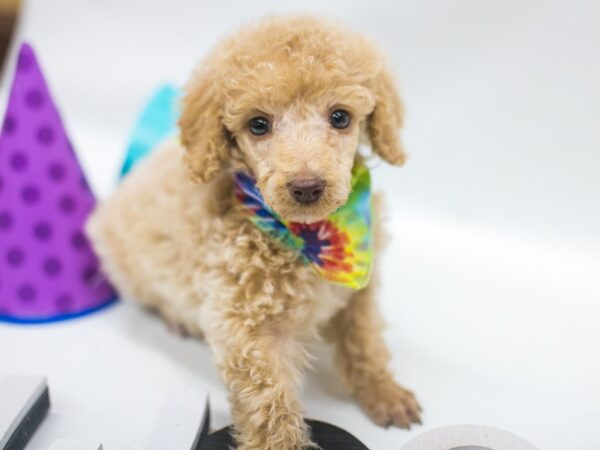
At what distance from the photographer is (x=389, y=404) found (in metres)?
2.09

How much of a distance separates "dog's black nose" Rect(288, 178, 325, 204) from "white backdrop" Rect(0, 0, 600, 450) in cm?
72

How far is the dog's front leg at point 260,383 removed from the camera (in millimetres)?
1822

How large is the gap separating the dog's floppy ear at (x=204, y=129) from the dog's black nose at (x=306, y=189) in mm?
318

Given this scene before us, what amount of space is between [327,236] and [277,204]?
26cm

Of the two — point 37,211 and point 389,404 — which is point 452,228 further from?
point 37,211

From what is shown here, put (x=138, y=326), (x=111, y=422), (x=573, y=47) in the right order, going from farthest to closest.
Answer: (x=573, y=47) → (x=138, y=326) → (x=111, y=422)

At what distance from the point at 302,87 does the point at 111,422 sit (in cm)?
108

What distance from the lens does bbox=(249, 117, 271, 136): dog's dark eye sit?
1.85 m

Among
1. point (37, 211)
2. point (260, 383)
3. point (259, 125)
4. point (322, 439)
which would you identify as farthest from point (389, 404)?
point (37, 211)

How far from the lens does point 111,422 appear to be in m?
2.07

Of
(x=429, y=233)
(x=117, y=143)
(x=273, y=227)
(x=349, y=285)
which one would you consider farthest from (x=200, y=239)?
(x=117, y=143)

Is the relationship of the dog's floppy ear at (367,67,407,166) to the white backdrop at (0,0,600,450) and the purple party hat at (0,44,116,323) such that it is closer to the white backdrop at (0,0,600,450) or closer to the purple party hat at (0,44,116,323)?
the white backdrop at (0,0,600,450)

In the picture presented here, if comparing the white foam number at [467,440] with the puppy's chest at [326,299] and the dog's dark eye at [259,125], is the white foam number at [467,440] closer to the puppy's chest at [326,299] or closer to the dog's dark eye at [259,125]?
the puppy's chest at [326,299]

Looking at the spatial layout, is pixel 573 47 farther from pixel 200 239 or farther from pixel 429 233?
pixel 200 239
